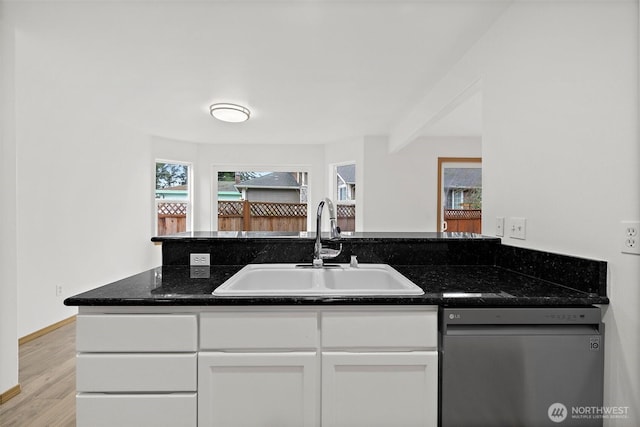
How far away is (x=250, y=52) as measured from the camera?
222 centimetres

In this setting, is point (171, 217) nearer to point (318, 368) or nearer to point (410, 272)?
point (410, 272)

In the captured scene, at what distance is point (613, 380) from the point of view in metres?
1.10

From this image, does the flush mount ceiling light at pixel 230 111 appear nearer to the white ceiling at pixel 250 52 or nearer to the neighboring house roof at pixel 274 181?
the white ceiling at pixel 250 52

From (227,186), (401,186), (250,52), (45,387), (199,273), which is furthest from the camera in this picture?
(227,186)

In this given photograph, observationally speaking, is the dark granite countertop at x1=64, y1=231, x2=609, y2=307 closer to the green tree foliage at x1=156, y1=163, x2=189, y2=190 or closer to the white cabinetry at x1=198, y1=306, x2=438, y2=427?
the white cabinetry at x1=198, y1=306, x2=438, y2=427

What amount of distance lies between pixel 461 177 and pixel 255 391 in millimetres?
4499

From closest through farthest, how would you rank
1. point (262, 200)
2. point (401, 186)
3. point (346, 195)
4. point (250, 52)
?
point (250, 52) → point (401, 186) → point (346, 195) → point (262, 200)

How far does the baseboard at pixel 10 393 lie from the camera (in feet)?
6.16

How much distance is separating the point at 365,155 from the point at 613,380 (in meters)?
3.85

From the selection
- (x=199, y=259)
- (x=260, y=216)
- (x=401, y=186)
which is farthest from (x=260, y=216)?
(x=199, y=259)

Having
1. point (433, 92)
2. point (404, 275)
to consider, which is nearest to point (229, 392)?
point (404, 275)

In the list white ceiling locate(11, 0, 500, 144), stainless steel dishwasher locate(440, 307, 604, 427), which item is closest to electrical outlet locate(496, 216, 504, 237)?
stainless steel dishwasher locate(440, 307, 604, 427)

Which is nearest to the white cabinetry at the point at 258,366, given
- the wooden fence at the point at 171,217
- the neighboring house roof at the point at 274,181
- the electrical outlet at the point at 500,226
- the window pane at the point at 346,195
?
the electrical outlet at the point at 500,226

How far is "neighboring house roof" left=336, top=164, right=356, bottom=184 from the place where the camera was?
5.00 meters
